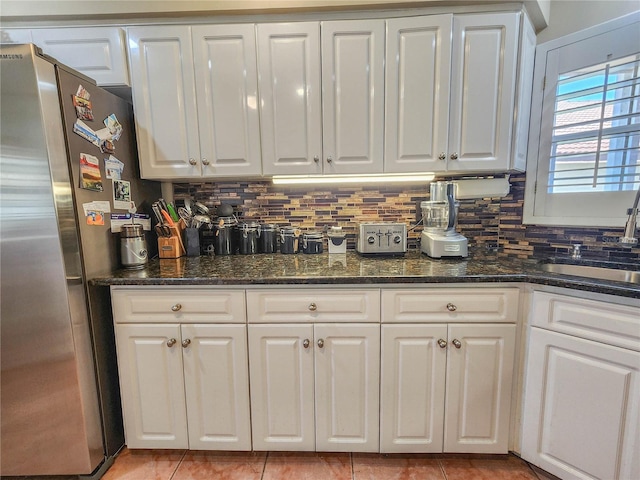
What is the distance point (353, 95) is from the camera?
4.77ft

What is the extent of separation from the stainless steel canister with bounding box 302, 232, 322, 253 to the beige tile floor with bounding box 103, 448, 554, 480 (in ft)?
3.42

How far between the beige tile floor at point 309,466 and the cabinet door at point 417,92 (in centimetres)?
144

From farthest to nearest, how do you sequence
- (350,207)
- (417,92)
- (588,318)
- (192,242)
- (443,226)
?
(350,207), (192,242), (443,226), (417,92), (588,318)

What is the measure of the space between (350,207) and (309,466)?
1.39 meters

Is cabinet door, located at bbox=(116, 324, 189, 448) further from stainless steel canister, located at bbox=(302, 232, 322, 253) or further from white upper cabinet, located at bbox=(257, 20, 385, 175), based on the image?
white upper cabinet, located at bbox=(257, 20, 385, 175)

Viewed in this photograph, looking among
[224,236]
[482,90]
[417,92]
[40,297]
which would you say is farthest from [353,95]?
[40,297]

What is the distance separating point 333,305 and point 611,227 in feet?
4.82

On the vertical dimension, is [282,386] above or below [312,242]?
below

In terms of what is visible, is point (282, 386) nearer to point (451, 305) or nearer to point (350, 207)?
point (451, 305)

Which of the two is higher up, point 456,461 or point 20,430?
point 20,430

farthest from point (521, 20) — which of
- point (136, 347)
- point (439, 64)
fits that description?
point (136, 347)

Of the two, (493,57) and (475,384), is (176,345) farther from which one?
(493,57)

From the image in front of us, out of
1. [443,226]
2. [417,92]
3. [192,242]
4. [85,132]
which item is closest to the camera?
[85,132]

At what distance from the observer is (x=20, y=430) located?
119cm
